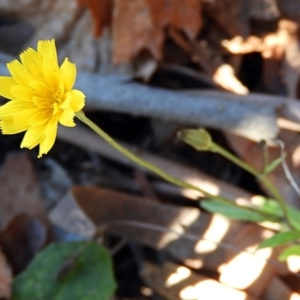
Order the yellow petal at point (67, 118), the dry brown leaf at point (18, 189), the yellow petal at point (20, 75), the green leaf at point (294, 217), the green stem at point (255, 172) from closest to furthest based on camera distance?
the yellow petal at point (67, 118)
the yellow petal at point (20, 75)
the green stem at point (255, 172)
the green leaf at point (294, 217)
the dry brown leaf at point (18, 189)

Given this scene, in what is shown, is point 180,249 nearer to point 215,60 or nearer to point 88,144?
point 88,144

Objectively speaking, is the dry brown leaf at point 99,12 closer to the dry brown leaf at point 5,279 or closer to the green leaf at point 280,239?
the dry brown leaf at point 5,279

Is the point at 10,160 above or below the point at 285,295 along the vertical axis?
above

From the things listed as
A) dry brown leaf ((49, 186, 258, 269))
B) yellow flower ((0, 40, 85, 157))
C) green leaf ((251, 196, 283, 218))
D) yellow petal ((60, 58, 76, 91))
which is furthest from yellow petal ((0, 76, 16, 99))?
green leaf ((251, 196, 283, 218))

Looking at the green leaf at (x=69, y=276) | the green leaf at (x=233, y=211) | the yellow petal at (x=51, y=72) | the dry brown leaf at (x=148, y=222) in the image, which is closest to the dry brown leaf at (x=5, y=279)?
the green leaf at (x=69, y=276)

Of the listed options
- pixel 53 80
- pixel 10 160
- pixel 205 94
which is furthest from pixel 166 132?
pixel 53 80

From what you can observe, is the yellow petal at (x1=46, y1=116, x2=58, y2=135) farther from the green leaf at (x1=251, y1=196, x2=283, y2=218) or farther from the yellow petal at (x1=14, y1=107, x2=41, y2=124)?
the green leaf at (x1=251, y1=196, x2=283, y2=218)
